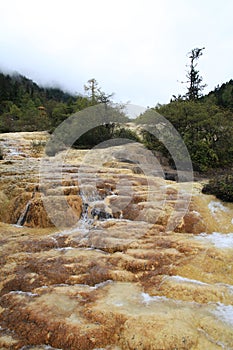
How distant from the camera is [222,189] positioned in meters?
8.23

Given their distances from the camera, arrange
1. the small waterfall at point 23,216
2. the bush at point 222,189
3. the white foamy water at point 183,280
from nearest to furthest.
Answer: the white foamy water at point 183,280, the small waterfall at point 23,216, the bush at point 222,189

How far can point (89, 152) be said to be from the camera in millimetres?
15359

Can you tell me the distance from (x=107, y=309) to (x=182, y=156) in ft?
40.3

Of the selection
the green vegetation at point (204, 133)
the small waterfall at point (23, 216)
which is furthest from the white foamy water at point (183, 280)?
the green vegetation at point (204, 133)

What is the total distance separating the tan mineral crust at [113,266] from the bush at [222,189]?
30 cm

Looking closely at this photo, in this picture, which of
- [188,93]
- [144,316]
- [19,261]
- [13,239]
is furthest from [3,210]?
[188,93]

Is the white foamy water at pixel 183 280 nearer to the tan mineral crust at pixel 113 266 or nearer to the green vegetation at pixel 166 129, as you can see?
the tan mineral crust at pixel 113 266

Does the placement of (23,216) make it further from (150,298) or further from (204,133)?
(204,133)

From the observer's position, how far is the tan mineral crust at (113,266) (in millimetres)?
2887

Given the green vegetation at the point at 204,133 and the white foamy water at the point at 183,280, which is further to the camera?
the green vegetation at the point at 204,133

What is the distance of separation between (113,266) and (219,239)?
2865mm

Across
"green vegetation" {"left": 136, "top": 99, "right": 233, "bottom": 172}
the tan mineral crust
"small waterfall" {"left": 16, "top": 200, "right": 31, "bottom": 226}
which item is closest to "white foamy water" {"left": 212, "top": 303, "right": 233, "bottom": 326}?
the tan mineral crust

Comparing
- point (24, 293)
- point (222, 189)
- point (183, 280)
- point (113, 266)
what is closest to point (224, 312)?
point (183, 280)

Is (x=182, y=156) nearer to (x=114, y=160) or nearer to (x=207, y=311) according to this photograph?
(x=114, y=160)
